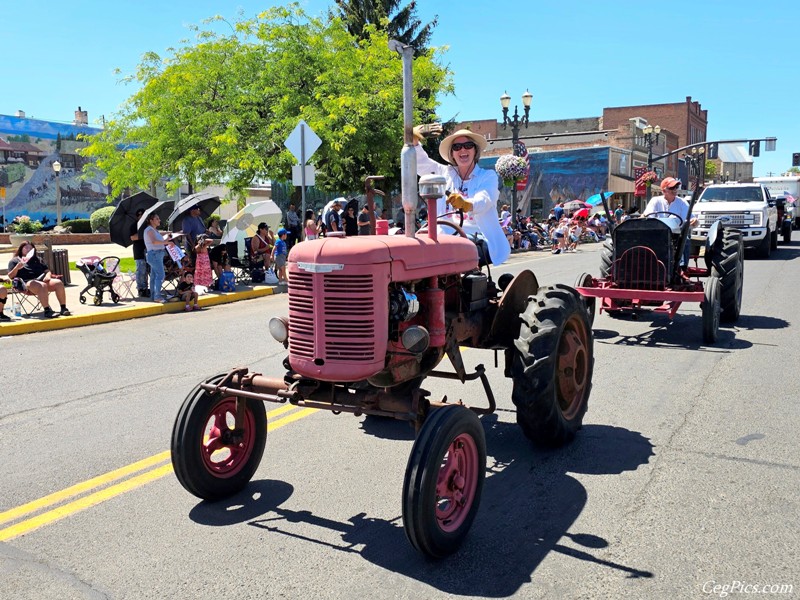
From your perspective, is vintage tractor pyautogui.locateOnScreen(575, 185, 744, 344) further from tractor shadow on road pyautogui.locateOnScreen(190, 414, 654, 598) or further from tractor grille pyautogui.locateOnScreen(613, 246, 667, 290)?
tractor shadow on road pyautogui.locateOnScreen(190, 414, 654, 598)

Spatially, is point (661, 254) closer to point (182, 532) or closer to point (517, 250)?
point (182, 532)

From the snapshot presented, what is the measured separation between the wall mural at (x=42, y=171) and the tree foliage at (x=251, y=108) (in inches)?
928

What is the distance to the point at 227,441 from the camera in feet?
14.3

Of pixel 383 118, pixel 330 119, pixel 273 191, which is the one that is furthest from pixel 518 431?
pixel 273 191

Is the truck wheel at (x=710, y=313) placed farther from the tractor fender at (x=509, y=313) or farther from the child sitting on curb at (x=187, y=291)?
the child sitting on curb at (x=187, y=291)

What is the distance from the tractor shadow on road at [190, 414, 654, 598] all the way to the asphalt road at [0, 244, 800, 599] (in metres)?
0.01

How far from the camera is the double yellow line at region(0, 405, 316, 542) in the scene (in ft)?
13.2

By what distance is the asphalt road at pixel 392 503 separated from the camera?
3379 mm

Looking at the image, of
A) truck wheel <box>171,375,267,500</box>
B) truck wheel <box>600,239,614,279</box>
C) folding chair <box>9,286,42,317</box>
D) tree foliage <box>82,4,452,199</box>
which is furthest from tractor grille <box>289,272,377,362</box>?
tree foliage <box>82,4,452,199</box>

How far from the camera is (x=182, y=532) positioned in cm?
387

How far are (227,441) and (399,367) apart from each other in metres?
Answer: 1.21

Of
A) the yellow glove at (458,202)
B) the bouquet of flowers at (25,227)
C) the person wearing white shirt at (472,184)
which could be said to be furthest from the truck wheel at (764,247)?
the bouquet of flowers at (25,227)

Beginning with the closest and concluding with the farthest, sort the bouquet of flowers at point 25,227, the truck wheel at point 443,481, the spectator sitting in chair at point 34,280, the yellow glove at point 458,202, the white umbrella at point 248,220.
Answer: the truck wheel at point 443,481
the yellow glove at point 458,202
the spectator sitting in chair at point 34,280
the white umbrella at point 248,220
the bouquet of flowers at point 25,227

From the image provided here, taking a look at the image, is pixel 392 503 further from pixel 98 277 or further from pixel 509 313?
pixel 98 277
